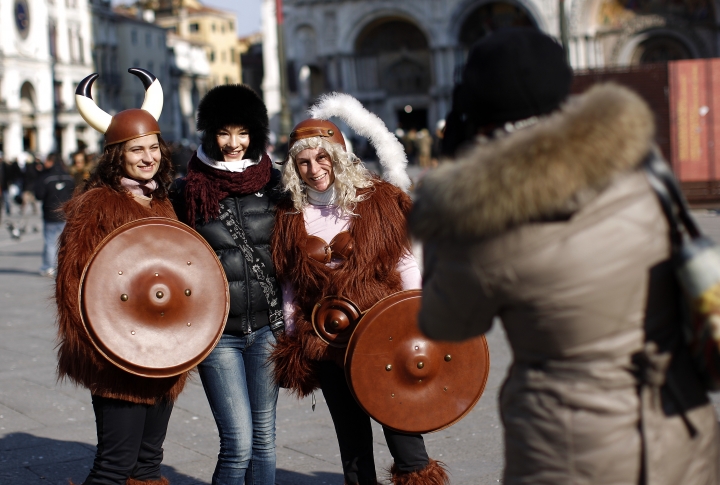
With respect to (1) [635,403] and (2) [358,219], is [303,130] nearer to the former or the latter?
(2) [358,219]

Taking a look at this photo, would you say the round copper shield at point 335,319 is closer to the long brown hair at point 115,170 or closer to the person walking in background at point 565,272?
the long brown hair at point 115,170

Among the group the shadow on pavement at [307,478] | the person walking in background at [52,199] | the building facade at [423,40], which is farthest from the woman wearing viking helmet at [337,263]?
the building facade at [423,40]

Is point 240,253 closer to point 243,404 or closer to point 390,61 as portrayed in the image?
point 243,404

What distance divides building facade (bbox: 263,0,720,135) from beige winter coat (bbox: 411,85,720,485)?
42103 millimetres

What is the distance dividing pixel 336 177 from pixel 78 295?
1.11m

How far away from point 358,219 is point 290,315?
1.59ft

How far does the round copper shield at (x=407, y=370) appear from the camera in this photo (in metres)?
3.69

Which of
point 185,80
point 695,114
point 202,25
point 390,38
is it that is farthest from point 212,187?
point 202,25

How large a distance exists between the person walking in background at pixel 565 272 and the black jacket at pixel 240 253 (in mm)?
1794

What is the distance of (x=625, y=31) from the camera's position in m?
42.4

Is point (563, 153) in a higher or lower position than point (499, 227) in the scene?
higher

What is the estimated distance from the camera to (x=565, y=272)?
2.03 meters

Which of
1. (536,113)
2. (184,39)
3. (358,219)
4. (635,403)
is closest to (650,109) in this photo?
(536,113)

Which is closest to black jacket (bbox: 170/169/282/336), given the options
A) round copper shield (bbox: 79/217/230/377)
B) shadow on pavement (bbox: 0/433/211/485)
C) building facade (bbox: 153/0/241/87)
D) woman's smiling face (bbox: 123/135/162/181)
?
round copper shield (bbox: 79/217/230/377)
